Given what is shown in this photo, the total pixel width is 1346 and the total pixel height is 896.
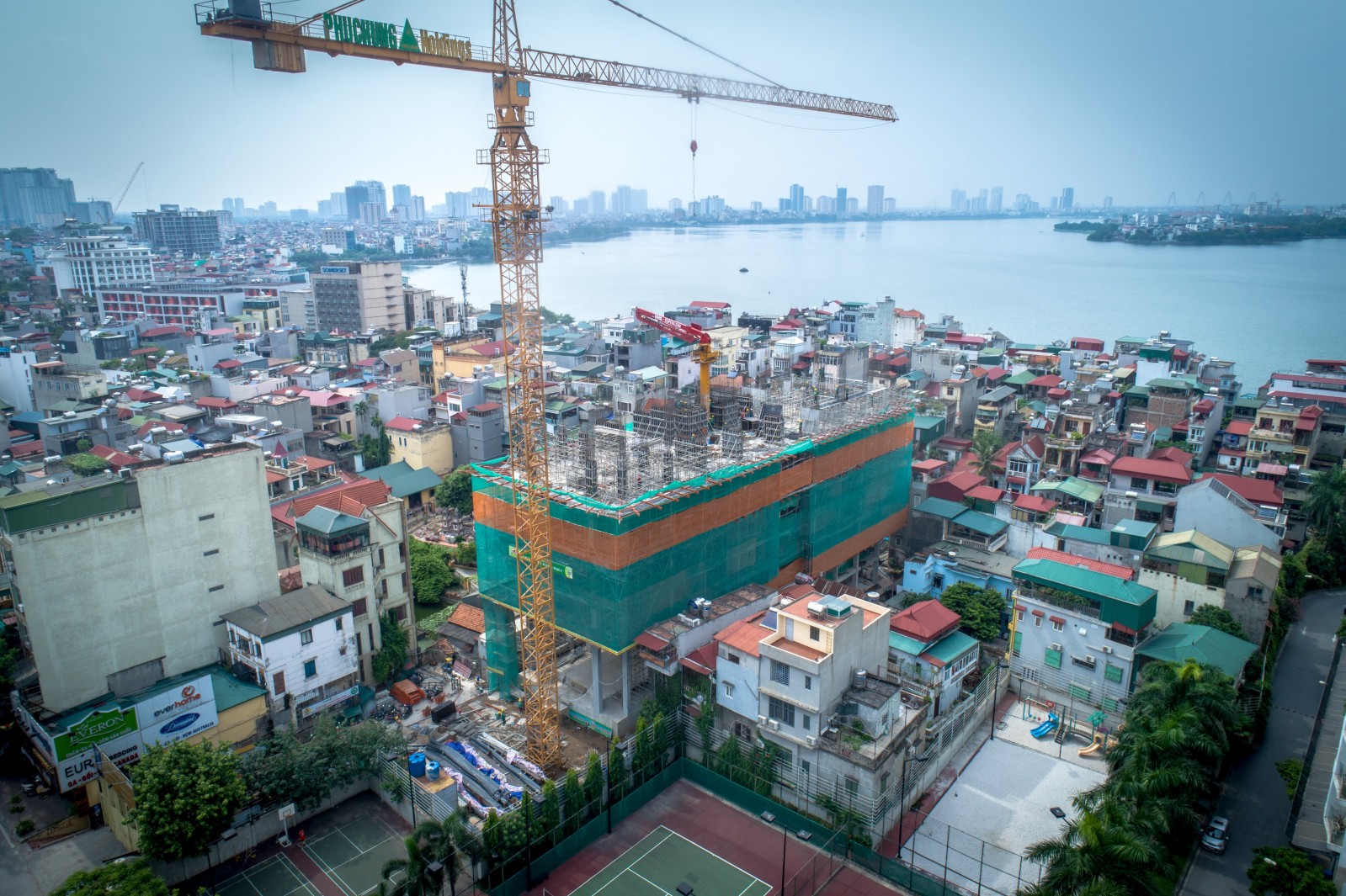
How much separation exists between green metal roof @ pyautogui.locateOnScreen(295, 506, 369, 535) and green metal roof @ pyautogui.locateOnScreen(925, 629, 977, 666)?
1381 centimetres

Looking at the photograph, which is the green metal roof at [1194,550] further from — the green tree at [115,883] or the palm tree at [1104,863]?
the green tree at [115,883]

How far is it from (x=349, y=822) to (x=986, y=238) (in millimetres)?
209720

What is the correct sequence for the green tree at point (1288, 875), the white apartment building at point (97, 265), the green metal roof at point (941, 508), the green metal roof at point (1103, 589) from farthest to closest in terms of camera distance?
the white apartment building at point (97, 265) → the green metal roof at point (941, 508) → the green metal roof at point (1103, 589) → the green tree at point (1288, 875)

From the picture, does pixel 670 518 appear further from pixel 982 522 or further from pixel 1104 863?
pixel 982 522

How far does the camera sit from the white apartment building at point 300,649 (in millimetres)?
17828

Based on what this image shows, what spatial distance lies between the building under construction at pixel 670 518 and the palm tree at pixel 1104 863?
9.40 meters

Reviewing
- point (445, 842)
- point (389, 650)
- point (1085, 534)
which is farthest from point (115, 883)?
point (1085, 534)

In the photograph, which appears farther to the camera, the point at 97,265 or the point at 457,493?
the point at 97,265

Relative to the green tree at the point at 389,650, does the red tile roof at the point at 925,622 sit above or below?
above

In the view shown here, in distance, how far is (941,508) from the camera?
88.2 ft

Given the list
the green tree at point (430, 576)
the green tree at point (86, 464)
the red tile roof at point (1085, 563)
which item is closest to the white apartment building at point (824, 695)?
the red tile roof at point (1085, 563)

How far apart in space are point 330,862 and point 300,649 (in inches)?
192

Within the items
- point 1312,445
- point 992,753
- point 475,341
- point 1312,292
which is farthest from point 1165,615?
point 1312,292

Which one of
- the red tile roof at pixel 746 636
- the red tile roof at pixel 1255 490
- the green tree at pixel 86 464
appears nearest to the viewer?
the red tile roof at pixel 746 636
